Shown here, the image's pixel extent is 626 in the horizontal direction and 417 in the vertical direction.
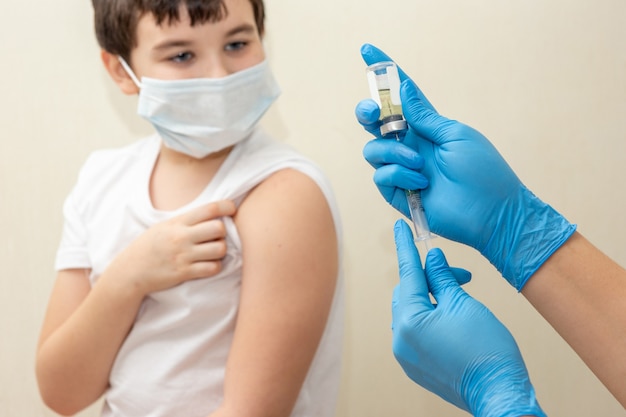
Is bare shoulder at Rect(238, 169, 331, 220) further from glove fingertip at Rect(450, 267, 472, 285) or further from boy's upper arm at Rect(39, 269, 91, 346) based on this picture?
boy's upper arm at Rect(39, 269, 91, 346)

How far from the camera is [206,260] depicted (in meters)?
1.19

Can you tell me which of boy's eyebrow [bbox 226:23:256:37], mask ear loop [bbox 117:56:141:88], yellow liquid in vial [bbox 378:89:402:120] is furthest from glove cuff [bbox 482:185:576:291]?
mask ear loop [bbox 117:56:141:88]

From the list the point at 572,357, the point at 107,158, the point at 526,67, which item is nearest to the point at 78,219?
the point at 107,158

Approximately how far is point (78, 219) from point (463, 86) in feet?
2.95

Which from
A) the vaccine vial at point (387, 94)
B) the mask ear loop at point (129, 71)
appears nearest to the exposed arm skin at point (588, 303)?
the vaccine vial at point (387, 94)

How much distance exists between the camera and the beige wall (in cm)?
157

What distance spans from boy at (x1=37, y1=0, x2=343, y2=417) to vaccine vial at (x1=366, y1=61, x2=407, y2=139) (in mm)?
242

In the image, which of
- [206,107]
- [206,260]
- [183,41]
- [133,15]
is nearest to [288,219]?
[206,260]

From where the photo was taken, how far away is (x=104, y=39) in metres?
1.34

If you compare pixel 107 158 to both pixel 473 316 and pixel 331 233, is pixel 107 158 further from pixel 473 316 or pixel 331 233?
pixel 473 316

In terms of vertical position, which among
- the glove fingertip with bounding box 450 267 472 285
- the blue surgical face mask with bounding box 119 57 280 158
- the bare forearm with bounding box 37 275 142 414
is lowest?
→ the bare forearm with bounding box 37 275 142 414

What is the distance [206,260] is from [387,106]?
1.37ft

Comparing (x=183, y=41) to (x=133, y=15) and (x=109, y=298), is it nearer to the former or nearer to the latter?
(x=133, y=15)

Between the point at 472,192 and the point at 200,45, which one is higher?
the point at 200,45
